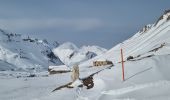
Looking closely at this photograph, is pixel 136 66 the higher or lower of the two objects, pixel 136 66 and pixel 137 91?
the higher

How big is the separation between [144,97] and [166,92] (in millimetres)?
1010

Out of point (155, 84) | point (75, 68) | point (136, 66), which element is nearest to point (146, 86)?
point (155, 84)

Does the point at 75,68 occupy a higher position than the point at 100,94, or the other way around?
the point at 75,68

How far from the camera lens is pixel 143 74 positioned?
73.8 feet

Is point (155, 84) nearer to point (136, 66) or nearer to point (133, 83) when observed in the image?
point (133, 83)

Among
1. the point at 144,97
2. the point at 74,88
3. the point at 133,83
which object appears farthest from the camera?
the point at 74,88

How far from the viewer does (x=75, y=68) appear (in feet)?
89.8

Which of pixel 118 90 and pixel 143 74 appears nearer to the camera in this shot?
pixel 118 90

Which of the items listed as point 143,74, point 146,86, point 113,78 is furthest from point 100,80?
point 146,86

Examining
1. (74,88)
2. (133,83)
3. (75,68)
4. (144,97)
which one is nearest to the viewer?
(144,97)

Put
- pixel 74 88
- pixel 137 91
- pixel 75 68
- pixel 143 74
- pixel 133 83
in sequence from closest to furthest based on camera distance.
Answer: pixel 137 91
pixel 133 83
pixel 143 74
pixel 74 88
pixel 75 68

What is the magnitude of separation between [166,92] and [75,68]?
35.0ft

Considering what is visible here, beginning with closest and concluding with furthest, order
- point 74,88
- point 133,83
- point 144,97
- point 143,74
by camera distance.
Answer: point 144,97
point 133,83
point 143,74
point 74,88

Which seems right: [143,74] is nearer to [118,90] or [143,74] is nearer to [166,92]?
[118,90]
